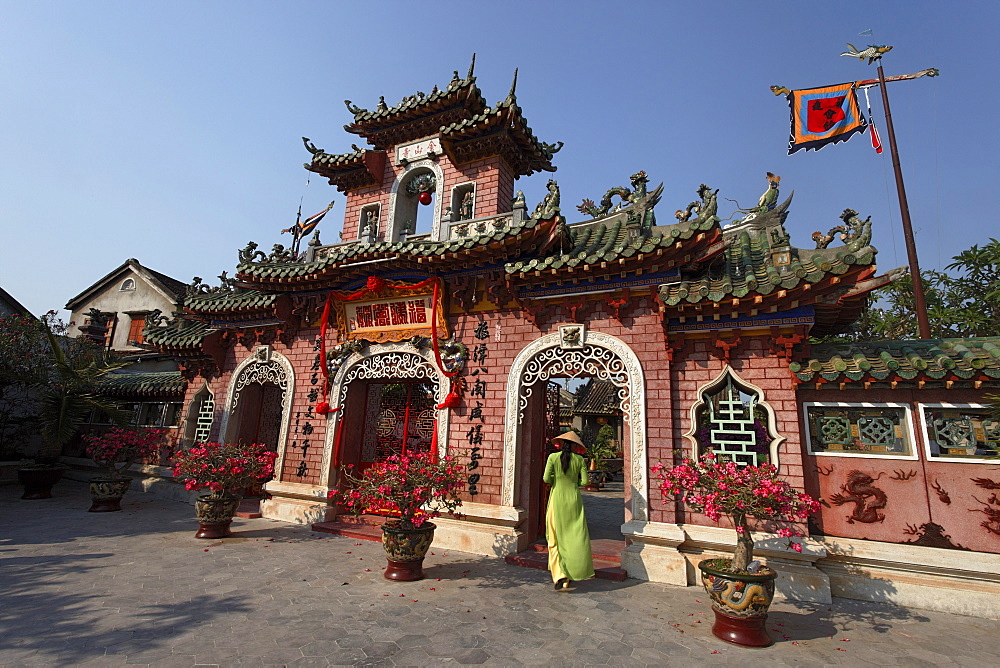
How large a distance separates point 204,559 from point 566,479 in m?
5.12

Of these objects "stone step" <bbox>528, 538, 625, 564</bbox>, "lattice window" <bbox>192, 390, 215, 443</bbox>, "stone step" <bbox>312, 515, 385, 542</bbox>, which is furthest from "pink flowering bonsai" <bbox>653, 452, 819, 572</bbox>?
"lattice window" <bbox>192, 390, 215, 443</bbox>

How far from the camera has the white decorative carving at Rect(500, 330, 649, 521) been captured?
652cm

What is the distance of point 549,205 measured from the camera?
736cm

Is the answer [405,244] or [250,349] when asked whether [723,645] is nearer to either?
[405,244]

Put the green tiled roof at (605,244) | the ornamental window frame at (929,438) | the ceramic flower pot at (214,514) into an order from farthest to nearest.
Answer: the ceramic flower pot at (214,514), the green tiled roof at (605,244), the ornamental window frame at (929,438)

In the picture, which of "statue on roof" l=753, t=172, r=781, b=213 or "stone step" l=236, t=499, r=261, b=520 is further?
"stone step" l=236, t=499, r=261, b=520

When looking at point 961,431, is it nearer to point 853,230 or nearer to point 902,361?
point 902,361

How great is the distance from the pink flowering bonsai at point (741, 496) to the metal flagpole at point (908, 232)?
8.54 meters

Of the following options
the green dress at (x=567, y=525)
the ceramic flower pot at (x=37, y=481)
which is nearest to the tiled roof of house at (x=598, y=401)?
the green dress at (x=567, y=525)

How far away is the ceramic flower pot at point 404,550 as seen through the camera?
5.73 metres

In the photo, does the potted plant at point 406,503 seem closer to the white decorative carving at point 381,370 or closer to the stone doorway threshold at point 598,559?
the stone doorway threshold at point 598,559

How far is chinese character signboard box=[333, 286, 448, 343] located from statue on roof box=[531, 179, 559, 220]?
2434mm

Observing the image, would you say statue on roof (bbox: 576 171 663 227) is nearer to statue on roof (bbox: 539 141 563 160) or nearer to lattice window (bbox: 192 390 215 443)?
statue on roof (bbox: 539 141 563 160)

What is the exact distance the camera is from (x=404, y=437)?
29.8ft
